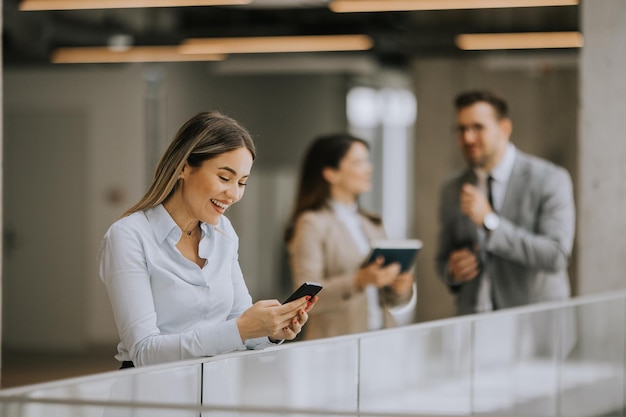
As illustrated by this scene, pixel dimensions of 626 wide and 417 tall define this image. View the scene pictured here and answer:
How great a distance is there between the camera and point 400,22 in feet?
42.3

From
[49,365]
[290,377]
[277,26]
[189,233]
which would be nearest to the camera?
[189,233]

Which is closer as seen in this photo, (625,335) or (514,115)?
(625,335)

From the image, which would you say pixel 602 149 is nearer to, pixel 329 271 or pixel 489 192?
pixel 489 192

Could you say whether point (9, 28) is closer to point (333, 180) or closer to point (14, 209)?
point (14, 209)

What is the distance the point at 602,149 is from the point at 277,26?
222 inches

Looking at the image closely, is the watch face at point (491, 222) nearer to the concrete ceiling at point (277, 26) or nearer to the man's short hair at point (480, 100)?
the man's short hair at point (480, 100)

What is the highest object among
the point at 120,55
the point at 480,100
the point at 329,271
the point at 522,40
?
the point at 120,55

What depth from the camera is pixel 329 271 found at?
6020mm

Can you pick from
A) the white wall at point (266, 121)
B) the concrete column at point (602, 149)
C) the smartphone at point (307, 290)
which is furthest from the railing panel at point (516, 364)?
the white wall at point (266, 121)

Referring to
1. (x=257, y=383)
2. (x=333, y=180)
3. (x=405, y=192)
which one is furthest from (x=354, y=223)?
(x=405, y=192)

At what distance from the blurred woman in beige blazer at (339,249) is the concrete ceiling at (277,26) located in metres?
5.72

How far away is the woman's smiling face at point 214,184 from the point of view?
324 cm

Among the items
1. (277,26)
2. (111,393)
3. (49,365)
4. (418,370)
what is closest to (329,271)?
(418,370)

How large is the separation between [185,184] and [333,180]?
3022mm
